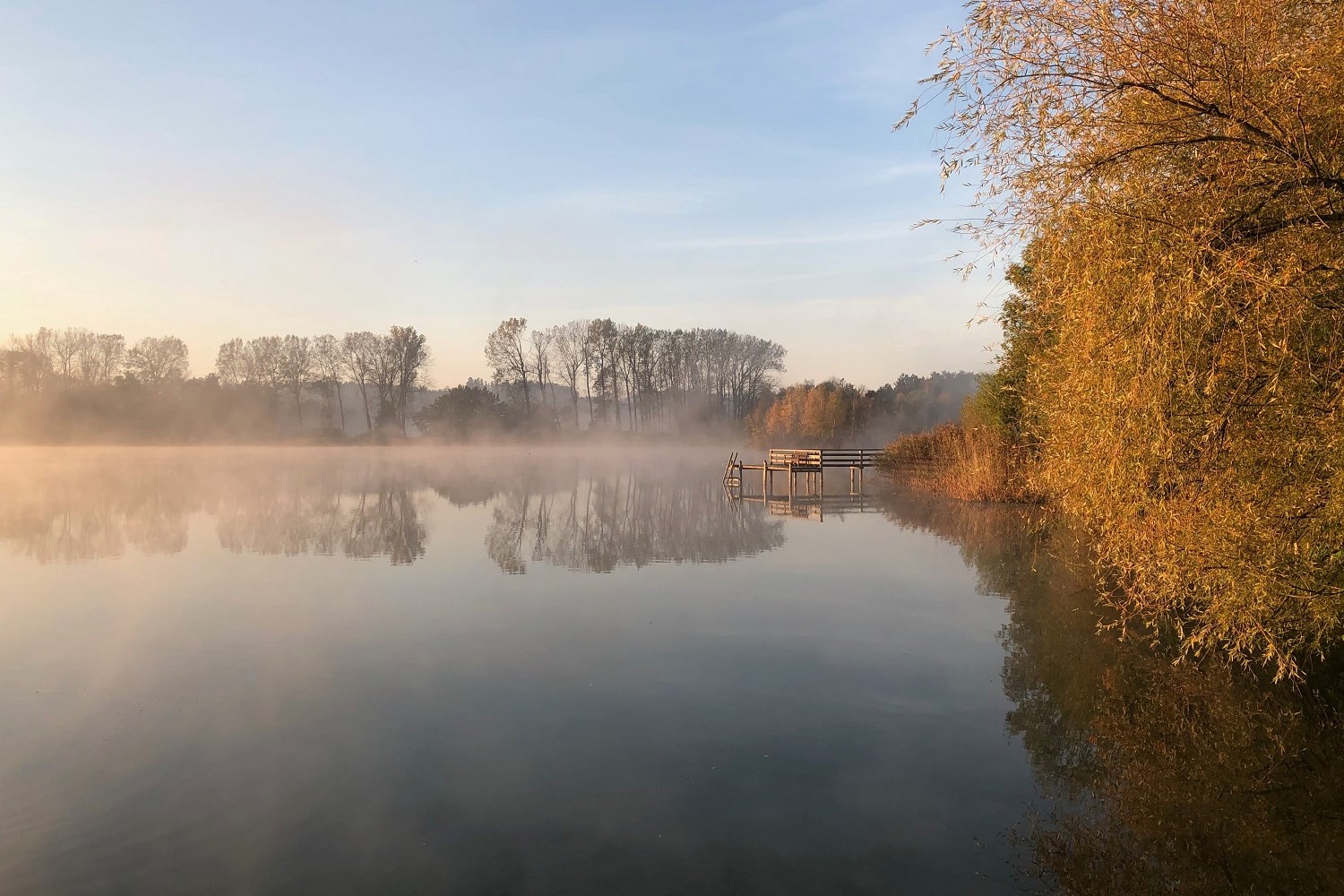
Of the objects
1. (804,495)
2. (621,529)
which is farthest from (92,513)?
(804,495)

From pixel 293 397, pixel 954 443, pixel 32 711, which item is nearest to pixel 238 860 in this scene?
pixel 32 711

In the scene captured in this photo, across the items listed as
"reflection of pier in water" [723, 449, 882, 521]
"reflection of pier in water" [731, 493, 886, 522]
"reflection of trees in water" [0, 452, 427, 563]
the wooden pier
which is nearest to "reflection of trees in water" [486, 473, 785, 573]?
"reflection of pier in water" [731, 493, 886, 522]

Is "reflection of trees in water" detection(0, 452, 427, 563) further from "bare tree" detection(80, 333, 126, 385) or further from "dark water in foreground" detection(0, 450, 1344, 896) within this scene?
"bare tree" detection(80, 333, 126, 385)

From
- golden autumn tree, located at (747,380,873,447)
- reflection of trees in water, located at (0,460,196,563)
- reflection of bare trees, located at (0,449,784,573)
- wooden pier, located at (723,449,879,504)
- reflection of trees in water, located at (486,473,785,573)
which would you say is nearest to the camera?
reflection of trees in water, located at (486,473,785,573)

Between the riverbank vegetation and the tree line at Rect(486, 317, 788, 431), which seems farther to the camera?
the tree line at Rect(486, 317, 788, 431)

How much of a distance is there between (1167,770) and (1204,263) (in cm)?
398

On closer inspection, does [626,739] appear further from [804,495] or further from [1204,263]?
[804,495]

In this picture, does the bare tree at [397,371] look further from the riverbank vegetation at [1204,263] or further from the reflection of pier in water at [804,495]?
the riverbank vegetation at [1204,263]

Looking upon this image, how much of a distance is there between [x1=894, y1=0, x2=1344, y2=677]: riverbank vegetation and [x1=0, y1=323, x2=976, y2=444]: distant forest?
58.9 m

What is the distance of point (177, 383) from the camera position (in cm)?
7569

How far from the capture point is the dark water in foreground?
5.23 meters

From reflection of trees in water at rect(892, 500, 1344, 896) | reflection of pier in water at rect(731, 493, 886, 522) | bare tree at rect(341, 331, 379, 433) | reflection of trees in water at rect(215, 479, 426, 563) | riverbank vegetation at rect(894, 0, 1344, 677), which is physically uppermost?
bare tree at rect(341, 331, 379, 433)

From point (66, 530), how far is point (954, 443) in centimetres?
2701

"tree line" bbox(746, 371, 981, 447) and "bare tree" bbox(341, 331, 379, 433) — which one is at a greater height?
"bare tree" bbox(341, 331, 379, 433)
